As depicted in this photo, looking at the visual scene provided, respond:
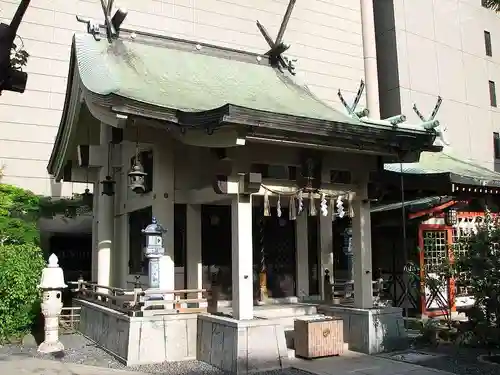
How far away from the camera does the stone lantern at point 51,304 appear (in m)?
11.3

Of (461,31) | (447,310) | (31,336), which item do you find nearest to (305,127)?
(447,310)

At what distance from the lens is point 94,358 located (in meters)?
10.6

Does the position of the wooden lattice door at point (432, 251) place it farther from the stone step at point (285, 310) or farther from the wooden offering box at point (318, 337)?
the wooden offering box at point (318, 337)

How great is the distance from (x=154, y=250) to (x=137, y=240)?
2716mm

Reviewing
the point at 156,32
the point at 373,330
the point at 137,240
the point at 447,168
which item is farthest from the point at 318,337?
the point at 156,32

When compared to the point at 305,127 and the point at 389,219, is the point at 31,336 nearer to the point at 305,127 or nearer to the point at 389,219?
the point at 305,127

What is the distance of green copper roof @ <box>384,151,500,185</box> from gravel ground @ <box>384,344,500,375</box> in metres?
4.53

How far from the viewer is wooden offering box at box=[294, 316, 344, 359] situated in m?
9.92

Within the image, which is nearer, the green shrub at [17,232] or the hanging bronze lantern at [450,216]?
the green shrub at [17,232]

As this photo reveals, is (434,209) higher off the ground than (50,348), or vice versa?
(434,209)

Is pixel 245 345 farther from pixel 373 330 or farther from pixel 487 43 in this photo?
pixel 487 43

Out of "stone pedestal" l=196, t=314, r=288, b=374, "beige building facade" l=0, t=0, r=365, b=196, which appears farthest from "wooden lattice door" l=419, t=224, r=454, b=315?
"beige building facade" l=0, t=0, r=365, b=196

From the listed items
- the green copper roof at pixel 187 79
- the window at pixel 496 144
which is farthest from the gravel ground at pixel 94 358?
the window at pixel 496 144

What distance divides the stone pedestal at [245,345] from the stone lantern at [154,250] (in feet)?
4.58
